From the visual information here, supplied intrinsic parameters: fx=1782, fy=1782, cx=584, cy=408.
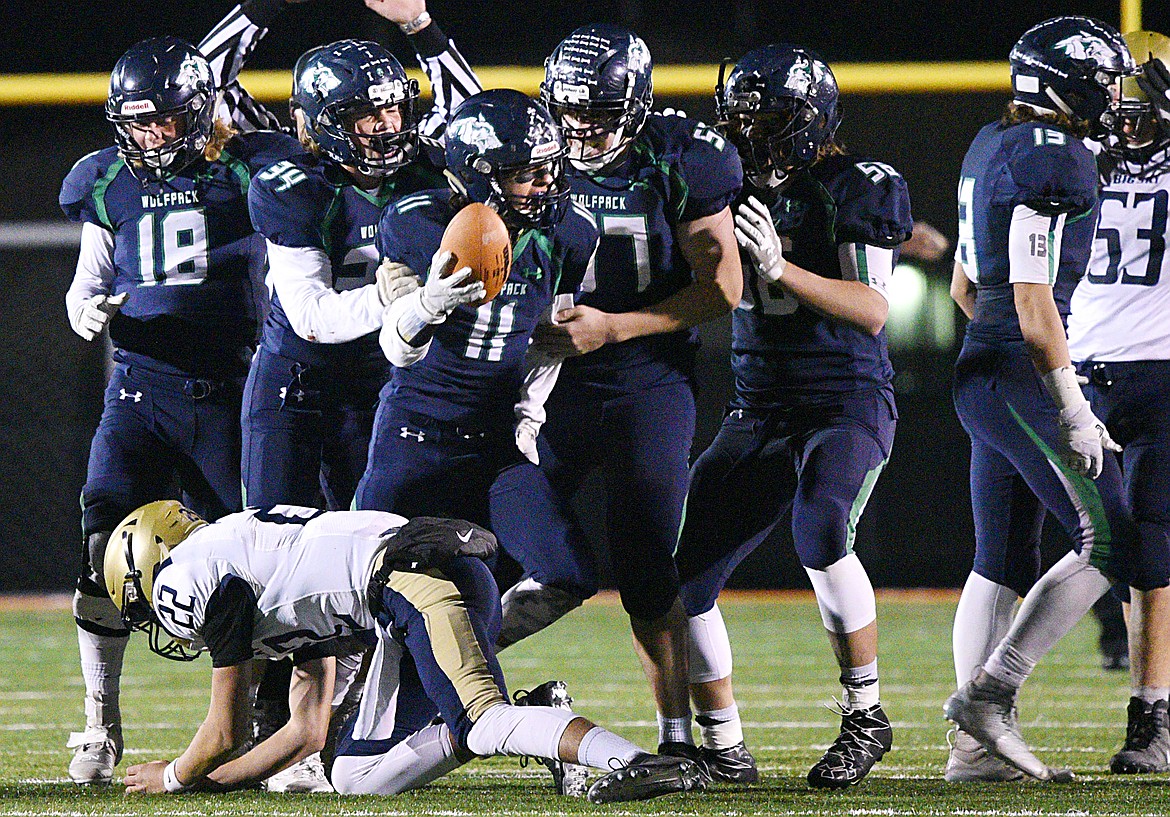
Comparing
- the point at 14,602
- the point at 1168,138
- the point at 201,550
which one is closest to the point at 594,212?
the point at 201,550

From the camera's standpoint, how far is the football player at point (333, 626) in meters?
3.19

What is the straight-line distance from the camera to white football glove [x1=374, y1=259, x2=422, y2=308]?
3584 mm

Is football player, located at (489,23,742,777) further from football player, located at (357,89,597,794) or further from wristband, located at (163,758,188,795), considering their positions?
wristband, located at (163,758,188,795)

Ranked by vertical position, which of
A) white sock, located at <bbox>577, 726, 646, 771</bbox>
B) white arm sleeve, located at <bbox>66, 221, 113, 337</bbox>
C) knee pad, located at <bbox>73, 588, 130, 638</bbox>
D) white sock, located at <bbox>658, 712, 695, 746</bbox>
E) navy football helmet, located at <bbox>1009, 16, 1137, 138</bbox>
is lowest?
white sock, located at <bbox>658, 712, 695, 746</bbox>

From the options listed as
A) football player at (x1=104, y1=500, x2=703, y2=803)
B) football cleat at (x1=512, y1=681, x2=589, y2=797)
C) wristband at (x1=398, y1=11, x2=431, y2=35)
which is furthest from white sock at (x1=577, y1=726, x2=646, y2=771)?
wristband at (x1=398, y1=11, x2=431, y2=35)

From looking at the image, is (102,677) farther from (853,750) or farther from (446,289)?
(853,750)

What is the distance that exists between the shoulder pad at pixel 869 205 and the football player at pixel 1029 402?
16 centimetres

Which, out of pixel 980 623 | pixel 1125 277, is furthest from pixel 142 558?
pixel 1125 277

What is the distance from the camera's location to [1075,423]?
3777 mm

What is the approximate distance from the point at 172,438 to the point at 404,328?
938 millimetres

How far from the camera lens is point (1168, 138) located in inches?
172

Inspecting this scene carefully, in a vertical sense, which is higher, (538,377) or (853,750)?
(538,377)

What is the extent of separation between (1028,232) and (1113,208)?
2.41 ft

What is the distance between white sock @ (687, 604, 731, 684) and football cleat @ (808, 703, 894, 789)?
0.28 meters
